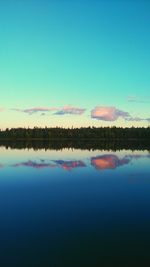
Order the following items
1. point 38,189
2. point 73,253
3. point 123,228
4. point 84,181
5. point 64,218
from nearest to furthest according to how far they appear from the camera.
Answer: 1. point 73,253
2. point 123,228
3. point 64,218
4. point 38,189
5. point 84,181

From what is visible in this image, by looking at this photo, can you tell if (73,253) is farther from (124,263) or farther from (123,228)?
(123,228)

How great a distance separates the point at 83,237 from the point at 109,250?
1.43 metres

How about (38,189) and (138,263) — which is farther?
(38,189)

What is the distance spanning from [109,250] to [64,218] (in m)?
4.04

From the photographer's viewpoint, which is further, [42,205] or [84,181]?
[84,181]

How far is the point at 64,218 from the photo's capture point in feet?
44.9

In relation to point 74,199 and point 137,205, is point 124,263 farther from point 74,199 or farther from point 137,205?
point 74,199

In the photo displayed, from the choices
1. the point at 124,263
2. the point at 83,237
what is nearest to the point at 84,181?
the point at 83,237

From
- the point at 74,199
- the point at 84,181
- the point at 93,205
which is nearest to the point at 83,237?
the point at 93,205

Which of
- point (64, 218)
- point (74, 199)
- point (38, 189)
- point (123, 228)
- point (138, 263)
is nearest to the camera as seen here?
point (138, 263)

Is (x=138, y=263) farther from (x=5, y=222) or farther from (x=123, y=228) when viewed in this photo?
(x=5, y=222)

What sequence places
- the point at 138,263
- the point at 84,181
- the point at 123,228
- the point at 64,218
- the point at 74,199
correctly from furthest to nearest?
the point at 84,181 → the point at 74,199 → the point at 64,218 → the point at 123,228 → the point at 138,263

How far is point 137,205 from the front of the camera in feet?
54.1

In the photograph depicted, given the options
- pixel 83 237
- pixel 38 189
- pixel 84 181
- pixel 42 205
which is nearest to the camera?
pixel 83 237
